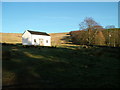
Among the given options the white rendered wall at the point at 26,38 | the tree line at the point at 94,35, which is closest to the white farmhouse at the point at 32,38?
the white rendered wall at the point at 26,38

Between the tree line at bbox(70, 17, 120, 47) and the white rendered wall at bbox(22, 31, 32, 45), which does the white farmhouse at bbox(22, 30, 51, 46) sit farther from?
the tree line at bbox(70, 17, 120, 47)

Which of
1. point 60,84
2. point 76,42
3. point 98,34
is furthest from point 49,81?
point 76,42

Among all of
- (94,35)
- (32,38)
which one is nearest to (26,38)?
(32,38)

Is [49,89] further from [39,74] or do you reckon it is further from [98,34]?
[98,34]

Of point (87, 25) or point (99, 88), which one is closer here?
point (99, 88)

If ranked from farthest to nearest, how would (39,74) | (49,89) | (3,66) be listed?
(3,66), (39,74), (49,89)

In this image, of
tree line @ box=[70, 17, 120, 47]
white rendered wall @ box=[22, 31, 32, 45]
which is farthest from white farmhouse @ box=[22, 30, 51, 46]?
tree line @ box=[70, 17, 120, 47]

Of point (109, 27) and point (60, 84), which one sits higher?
point (109, 27)

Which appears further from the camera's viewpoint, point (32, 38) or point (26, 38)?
point (26, 38)

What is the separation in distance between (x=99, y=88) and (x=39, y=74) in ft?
11.0

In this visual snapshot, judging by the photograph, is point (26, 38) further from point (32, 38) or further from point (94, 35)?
point (94, 35)

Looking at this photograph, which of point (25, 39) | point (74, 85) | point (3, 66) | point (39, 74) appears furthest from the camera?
point (25, 39)

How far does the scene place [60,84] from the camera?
5832 millimetres

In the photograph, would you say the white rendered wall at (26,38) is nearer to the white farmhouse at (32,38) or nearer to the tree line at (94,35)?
the white farmhouse at (32,38)
